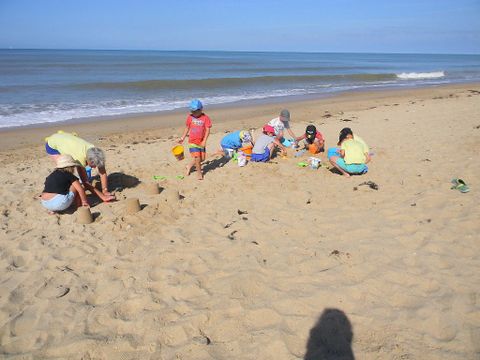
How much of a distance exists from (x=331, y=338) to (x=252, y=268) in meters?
1.04

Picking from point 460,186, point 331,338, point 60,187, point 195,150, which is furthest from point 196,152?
point 460,186

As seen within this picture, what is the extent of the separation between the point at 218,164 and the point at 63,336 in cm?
461

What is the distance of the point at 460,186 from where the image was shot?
16.3 feet

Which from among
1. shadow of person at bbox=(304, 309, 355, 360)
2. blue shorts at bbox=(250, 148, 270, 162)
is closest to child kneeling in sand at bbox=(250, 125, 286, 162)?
blue shorts at bbox=(250, 148, 270, 162)

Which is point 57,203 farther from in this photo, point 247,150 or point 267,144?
point 267,144

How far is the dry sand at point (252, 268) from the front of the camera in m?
2.58

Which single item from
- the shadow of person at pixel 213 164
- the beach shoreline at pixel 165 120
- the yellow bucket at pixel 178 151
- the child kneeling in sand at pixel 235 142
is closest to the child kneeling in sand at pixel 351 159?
the child kneeling in sand at pixel 235 142

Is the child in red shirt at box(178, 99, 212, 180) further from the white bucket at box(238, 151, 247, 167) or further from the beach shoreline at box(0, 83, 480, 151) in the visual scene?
the beach shoreline at box(0, 83, 480, 151)

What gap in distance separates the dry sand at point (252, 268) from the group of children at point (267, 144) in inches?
9.8

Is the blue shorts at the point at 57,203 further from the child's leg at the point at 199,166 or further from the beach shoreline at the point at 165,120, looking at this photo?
the beach shoreline at the point at 165,120

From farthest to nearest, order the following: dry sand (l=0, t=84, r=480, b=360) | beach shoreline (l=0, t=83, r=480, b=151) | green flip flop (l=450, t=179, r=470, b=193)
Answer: beach shoreline (l=0, t=83, r=480, b=151) → green flip flop (l=450, t=179, r=470, b=193) → dry sand (l=0, t=84, r=480, b=360)

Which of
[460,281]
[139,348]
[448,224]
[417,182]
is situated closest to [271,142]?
[417,182]

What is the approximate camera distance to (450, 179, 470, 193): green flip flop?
489 cm

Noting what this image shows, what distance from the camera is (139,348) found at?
2547 mm
